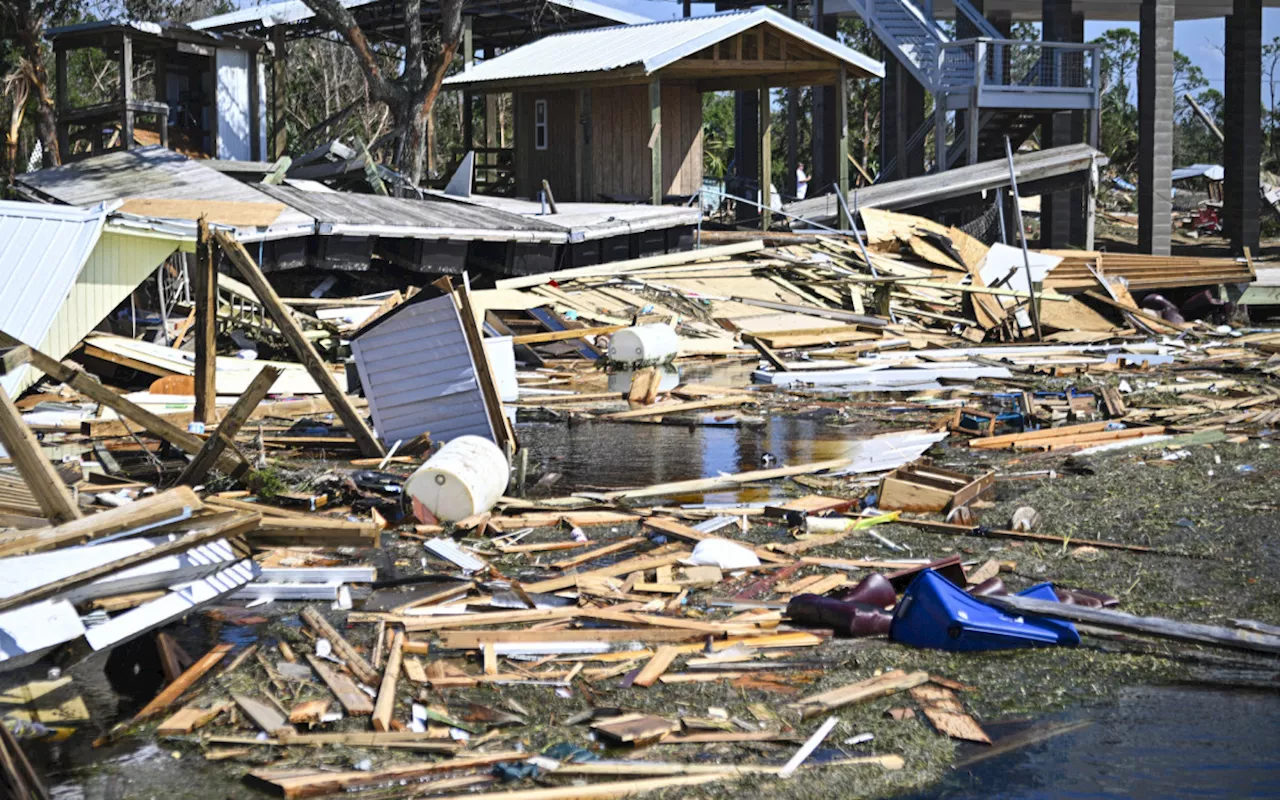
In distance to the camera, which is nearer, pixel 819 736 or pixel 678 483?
pixel 819 736

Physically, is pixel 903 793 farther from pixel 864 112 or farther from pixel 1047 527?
pixel 864 112

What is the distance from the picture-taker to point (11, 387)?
46.2 feet

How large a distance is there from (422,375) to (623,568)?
4200 mm

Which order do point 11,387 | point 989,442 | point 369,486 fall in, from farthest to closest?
1. point 11,387
2. point 989,442
3. point 369,486

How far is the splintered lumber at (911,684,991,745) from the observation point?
627 cm

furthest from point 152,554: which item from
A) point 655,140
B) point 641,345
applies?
point 655,140

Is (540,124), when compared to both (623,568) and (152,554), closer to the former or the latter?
(623,568)

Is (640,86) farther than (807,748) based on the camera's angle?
Yes

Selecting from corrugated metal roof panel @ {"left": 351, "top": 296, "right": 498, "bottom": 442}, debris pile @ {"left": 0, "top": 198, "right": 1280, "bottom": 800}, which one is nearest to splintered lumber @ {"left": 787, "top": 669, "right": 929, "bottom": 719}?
debris pile @ {"left": 0, "top": 198, "right": 1280, "bottom": 800}

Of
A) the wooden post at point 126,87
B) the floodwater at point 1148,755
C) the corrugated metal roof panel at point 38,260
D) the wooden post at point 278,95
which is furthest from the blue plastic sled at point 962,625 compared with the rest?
the wooden post at point 278,95

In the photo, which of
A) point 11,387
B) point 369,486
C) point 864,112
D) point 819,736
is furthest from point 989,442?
point 864,112

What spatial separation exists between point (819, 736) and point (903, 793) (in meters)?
0.50

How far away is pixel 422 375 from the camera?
12.2m

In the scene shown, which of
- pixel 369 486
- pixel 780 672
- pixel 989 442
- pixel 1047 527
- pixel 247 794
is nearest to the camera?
pixel 247 794
